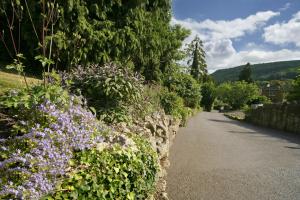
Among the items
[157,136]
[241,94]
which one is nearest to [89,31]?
[157,136]

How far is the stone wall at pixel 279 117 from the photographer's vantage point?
13.9m

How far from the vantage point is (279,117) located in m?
15.3

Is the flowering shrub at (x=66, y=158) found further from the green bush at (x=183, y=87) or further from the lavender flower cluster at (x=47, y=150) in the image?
the green bush at (x=183, y=87)

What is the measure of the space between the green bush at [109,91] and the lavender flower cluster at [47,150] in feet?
3.81

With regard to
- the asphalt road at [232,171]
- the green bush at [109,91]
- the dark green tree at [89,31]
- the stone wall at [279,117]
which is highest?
the dark green tree at [89,31]

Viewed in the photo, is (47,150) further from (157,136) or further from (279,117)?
(279,117)

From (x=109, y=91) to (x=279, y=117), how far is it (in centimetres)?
1294

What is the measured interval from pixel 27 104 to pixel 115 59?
5312 mm

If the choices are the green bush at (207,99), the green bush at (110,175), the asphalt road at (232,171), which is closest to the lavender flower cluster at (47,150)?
the green bush at (110,175)

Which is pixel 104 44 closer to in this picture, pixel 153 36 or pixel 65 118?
pixel 153 36

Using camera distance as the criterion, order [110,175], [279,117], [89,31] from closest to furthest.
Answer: [110,175] → [89,31] → [279,117]

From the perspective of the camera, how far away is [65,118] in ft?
10.6

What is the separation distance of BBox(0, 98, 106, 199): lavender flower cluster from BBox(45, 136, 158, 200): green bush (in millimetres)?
109

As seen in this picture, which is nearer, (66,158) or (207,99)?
(66,158)
